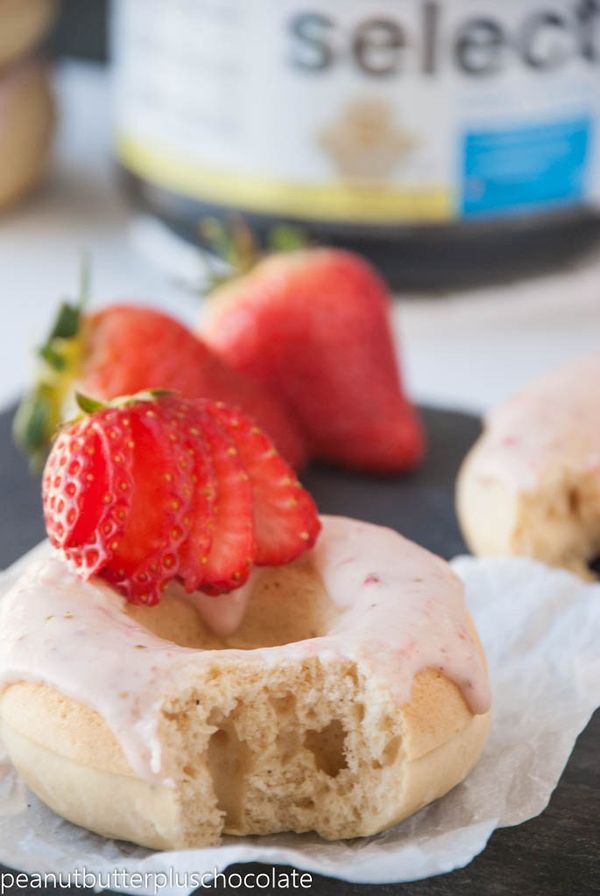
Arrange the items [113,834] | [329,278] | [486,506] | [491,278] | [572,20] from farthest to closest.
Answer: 1. [491,278]
2. [572,20]
3. [329,278]
4. [486,506]
5. [113,834]

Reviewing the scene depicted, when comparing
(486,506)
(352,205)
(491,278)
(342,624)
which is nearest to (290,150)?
(352,205)

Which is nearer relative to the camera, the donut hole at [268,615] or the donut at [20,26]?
the donut hole at [268,615]

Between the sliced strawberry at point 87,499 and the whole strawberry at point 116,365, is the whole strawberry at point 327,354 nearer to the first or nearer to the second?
the whole strawberry at point 116,365

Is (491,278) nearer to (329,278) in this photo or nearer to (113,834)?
(329,278)

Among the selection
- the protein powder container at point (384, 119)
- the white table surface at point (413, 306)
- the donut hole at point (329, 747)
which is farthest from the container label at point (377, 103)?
the donut hole at point (329, 747)

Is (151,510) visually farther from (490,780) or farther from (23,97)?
(23,97)

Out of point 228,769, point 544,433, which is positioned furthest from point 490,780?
point 544,433
